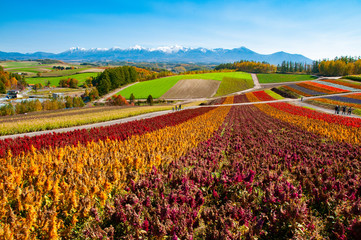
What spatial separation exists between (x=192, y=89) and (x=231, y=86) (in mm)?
21678

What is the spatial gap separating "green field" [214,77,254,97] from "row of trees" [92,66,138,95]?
190 feet

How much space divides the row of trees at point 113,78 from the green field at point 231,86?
57837 mm

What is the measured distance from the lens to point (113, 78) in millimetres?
107500

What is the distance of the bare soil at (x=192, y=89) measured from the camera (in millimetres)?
86531

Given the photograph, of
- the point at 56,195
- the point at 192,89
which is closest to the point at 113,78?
the point at 192,89

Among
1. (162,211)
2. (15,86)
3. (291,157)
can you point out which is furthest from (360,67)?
(15,86)

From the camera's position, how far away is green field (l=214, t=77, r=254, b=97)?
91.2m

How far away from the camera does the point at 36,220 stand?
4.02 m

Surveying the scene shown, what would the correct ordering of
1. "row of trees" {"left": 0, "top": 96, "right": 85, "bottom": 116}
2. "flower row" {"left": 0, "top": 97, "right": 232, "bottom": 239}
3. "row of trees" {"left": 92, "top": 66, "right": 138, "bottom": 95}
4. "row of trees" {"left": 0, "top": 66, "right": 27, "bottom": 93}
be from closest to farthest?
"flower row" {"left": 0, "top": 97, "right": 232, "bottom": 239}
"row of trees" {"left": 0, "top": 96, "right": 85, "bottom": 116}
"row of trees" {"left": 92, "top": 66, "right": 138, "bottom": 95}
"row of trees" {"left": 0, "top": 66, "right": 27, "bottom": 93}

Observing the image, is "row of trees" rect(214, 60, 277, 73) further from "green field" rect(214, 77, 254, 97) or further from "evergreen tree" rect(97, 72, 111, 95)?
"evergreen tree" rect(97, 72, 111, 95)

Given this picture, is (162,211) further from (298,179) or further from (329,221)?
(298,179)

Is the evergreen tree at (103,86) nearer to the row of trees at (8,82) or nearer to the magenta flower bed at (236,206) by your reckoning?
the row of trees at (8,82)

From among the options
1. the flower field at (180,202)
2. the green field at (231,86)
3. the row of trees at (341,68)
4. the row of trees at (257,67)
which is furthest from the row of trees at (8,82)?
the row of trees at (341,68)

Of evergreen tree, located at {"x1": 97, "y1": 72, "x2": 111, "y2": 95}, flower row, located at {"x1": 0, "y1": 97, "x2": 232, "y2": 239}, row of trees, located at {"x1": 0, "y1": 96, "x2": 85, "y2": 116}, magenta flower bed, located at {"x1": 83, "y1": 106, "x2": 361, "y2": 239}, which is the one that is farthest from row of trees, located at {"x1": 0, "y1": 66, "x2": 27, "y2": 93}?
magenta flower bed, located at {"x1": 83, "y1": 106, "x2": 361, "y2": 239}
